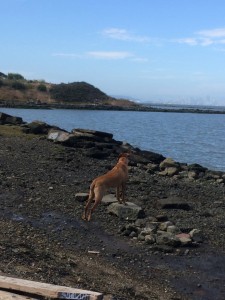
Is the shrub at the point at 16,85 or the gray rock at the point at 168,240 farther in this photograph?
the shrub at the point at 16,85

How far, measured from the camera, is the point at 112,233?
1115 cm

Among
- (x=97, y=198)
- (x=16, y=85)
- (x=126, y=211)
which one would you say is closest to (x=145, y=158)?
(x=126, y=211)

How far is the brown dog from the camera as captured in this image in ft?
39.0

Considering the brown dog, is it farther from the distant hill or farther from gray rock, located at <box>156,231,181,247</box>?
the distant hill

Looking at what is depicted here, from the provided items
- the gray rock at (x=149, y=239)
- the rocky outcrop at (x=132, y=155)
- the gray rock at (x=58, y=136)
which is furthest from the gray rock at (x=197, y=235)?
the gray rock at (x=58, y=136)

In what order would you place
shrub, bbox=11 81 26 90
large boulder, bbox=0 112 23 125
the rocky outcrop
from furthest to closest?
shrub, bbox=11 81 26 90 < large boulder, bbox=0 112 23 125 < the rocky outcrop

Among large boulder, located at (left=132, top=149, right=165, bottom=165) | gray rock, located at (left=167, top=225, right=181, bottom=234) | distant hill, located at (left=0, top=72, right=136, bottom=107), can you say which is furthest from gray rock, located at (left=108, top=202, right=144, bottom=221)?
distant hill, located at (left=0, top=72, right=136, bottom=107)

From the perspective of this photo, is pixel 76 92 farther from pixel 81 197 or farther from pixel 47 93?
pixel 81 197

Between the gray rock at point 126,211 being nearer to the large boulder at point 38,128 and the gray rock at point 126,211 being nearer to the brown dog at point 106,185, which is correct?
the brown dog at point 106,185

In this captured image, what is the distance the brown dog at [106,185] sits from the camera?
468 inches

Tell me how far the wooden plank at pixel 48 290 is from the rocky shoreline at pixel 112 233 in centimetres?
119

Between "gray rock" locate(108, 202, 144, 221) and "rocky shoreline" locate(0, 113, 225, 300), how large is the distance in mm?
24

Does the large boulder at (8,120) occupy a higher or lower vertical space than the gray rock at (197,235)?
higher

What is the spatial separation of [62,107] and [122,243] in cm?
11693
